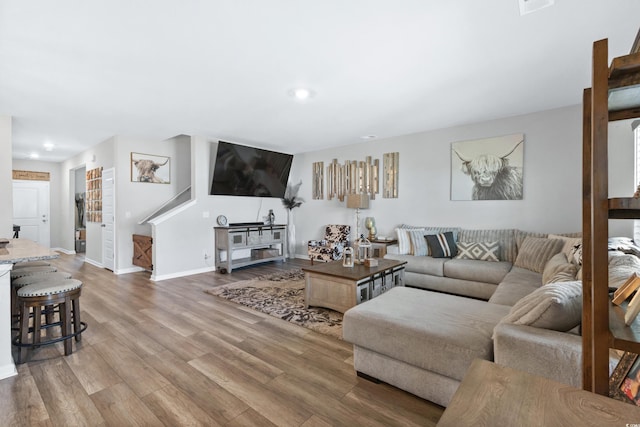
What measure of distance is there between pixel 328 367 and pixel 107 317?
258cm

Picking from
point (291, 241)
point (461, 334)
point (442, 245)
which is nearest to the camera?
point (461, 334)

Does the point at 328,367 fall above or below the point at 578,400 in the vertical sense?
below

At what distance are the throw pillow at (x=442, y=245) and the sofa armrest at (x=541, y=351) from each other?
2.81m

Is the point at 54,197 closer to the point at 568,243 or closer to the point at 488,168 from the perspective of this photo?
the point at 488,168

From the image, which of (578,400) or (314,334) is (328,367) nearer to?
(314,334)

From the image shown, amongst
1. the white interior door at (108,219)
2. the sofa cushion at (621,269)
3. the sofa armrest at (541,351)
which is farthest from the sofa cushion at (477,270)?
the white interior door at (108,219)

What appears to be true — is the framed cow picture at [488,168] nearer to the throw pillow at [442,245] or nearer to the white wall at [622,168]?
the throw pillow at [442,245]

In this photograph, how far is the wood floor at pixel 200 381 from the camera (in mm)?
1668

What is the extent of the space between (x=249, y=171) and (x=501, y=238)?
461cm

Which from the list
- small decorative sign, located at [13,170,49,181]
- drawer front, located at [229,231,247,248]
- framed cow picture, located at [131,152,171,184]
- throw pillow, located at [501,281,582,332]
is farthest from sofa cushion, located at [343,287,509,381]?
small decorative sign, located at [13,170,49,181]

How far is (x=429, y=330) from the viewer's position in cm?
173

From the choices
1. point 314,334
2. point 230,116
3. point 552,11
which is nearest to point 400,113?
point 552,11

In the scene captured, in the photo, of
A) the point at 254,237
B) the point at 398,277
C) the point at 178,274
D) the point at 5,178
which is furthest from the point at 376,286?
the point at 5,178

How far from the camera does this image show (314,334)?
2.73 metres
